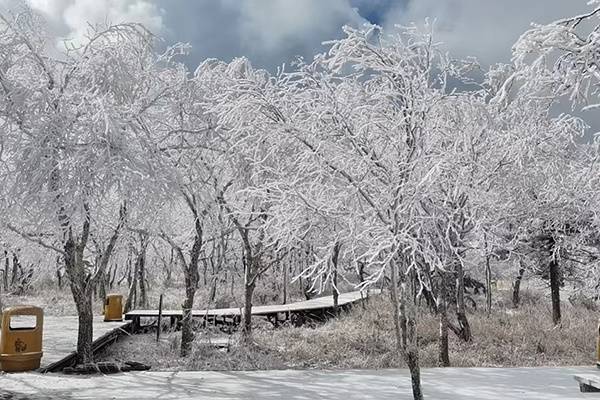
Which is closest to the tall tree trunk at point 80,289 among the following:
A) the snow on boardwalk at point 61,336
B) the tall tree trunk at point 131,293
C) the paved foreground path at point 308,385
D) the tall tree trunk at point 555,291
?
the snow on boardwalk at point 61,336

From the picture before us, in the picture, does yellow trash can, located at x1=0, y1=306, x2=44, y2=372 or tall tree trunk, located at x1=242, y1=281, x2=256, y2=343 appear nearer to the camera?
yellow trash can, located at x1=0, y1=306, x2=44, y2=372

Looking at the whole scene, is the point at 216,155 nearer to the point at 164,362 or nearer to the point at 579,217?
the point at 164,362

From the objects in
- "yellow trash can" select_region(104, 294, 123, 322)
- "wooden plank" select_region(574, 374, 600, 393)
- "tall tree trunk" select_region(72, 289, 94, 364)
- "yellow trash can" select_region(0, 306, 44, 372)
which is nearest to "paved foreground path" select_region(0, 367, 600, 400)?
"wooden plank" select_region(574, 374, 600, 393)

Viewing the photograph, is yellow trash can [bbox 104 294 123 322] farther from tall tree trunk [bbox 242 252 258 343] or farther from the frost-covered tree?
the frost-covered tree

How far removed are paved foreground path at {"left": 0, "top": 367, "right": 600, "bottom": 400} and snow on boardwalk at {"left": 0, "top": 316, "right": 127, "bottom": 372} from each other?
6.00 ft

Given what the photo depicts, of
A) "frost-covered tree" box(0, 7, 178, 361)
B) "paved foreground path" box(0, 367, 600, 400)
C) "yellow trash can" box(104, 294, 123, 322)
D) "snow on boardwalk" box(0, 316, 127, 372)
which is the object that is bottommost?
"paved foreground path" box(0, 367, 600, 400)

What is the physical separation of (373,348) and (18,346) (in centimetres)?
802

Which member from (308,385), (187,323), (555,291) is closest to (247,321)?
(187,323)

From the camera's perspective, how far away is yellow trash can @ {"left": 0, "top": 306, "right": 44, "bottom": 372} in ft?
32.2

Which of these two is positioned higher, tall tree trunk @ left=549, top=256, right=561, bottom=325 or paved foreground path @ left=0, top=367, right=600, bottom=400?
tall tree trunk @ left=549, top=256, right=561, bottom=325

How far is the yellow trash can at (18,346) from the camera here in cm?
982

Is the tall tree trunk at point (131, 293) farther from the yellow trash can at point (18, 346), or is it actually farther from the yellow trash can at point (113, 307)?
the yellow trash can at point (18, 346)

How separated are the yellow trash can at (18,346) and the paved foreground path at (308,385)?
0.39 meters

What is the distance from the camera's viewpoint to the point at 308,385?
8703 millimetres
